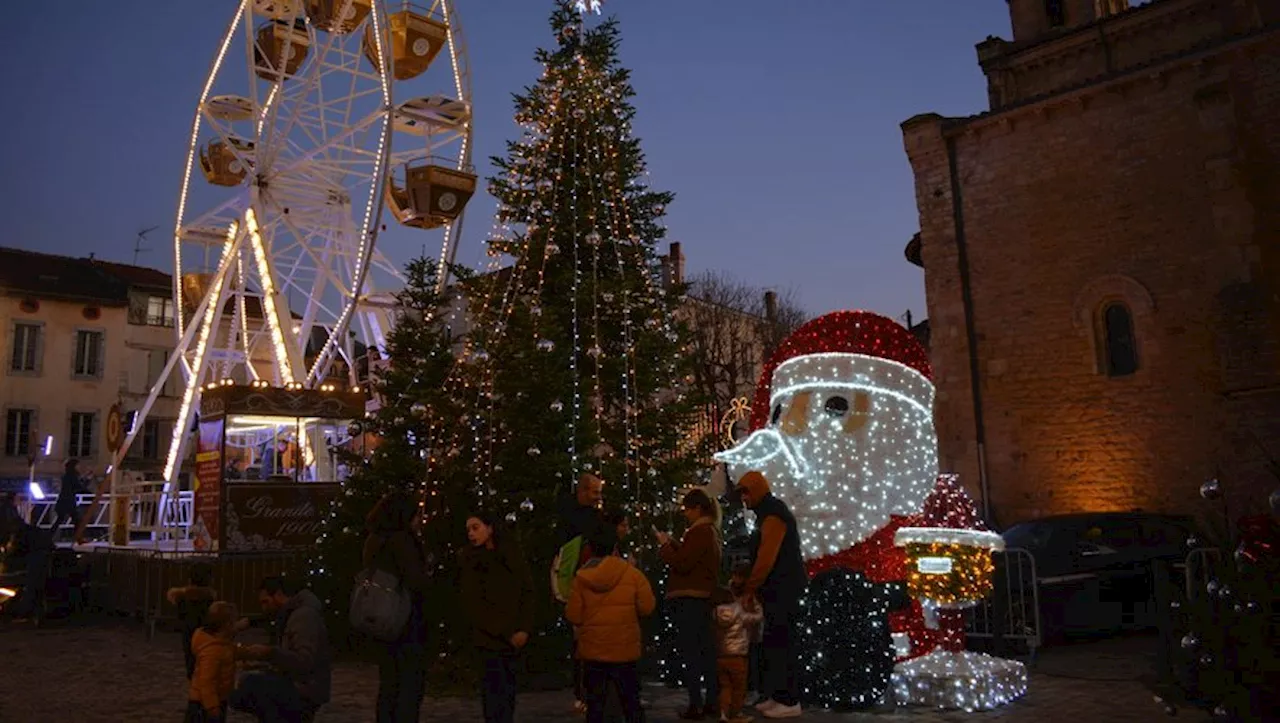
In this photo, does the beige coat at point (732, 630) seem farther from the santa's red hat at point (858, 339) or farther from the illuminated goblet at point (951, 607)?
the santa's red hat at point (858, 339)

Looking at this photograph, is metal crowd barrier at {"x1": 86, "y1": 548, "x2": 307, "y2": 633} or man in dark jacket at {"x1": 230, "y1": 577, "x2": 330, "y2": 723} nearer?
man in dark jacket at {"x1": 230, "y1": 577, "x2": 330, "y2": 723}

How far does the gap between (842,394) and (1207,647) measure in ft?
9.41

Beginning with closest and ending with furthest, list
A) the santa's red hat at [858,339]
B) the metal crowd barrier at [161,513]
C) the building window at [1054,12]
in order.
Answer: the santa's red hat at [858,339] < the metal crowd barrier at [161,513] < the building window at [1054,12]

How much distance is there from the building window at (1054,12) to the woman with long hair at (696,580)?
79.3 feet

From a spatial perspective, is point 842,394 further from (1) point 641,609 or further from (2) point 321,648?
(2) point 321,648

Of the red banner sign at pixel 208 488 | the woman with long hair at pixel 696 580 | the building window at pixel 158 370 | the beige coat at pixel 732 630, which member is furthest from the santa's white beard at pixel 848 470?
the building window at pixel 158 370

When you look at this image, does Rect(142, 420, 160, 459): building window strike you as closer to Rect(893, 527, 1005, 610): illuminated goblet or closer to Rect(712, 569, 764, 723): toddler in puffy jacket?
Rect(712, 569, 764, 723): toddler in puffy jacket

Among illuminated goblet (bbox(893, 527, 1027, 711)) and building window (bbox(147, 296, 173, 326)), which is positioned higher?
building window (bbox(147, 296, 173, 326))

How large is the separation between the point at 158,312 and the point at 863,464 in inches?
1445

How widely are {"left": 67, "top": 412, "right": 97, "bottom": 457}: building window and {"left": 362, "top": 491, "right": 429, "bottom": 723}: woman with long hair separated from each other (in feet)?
113

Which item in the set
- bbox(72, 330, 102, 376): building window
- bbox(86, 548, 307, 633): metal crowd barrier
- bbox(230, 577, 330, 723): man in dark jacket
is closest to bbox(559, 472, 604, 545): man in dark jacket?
bbox(230, 577, 330, 723): man in dark jacket

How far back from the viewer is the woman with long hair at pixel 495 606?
546cm

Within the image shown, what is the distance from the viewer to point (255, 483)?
43.3ft

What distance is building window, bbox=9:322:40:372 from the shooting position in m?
33.7
